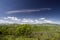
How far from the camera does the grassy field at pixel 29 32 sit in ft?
12.9

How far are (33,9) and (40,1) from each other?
0.39 metres

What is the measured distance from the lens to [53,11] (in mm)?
4133

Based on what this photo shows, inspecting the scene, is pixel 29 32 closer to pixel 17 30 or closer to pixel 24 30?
pixel 24 30

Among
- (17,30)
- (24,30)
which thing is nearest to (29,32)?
(24,30)

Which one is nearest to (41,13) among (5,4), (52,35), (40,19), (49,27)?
(40,19)

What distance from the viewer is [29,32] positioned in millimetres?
3990

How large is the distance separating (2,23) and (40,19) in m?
1.37

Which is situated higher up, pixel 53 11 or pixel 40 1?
pixel 40 1

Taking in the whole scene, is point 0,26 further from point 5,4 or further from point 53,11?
point 53,11

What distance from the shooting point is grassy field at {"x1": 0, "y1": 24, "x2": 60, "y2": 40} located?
3.94 meters

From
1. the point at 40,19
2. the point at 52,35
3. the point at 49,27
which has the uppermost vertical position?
the point at 40,19

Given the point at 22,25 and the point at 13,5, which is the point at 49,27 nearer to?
the point at 22,25

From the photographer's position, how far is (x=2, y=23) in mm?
4141

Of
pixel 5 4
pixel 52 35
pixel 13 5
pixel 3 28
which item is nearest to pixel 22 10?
pixel 13 5
